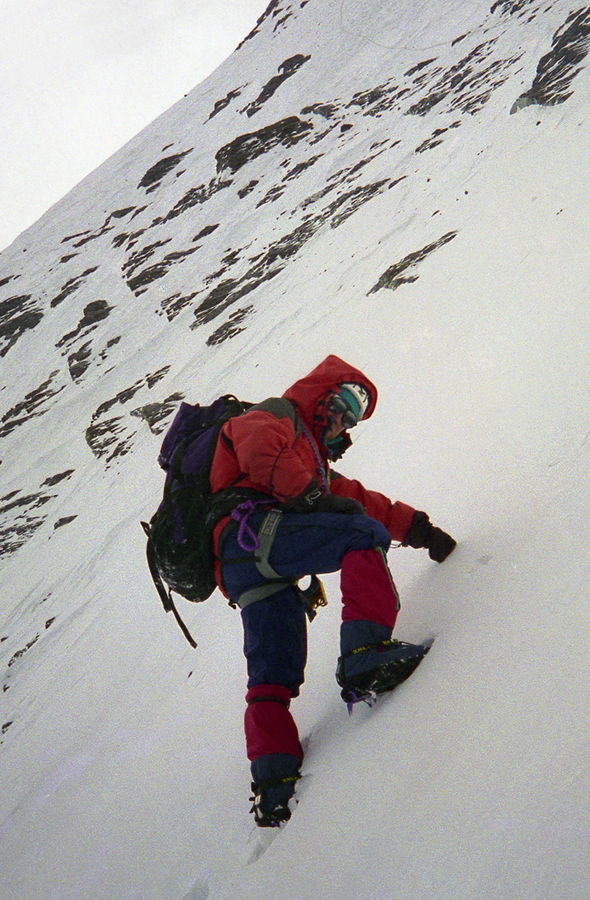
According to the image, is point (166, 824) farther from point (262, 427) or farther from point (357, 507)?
point (262, 427)

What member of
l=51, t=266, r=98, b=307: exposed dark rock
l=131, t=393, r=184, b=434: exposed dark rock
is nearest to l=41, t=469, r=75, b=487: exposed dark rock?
l=131, t=393, r=184, b=434: exposed dark rock

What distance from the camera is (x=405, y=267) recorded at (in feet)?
31.9

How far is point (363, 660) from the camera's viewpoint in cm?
186

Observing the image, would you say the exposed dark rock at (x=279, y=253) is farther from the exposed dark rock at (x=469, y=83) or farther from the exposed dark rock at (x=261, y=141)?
the exposed dark rock at (x=261, y=141)

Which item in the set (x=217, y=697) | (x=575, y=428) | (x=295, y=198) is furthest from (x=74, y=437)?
(x=575, y=428)

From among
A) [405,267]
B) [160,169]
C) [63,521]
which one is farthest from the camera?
[160,169]

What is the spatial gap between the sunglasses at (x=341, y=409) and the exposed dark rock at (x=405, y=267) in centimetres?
729

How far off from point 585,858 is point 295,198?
2428cm

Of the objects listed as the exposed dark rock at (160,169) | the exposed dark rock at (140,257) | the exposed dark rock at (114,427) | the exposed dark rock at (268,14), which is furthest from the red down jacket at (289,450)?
the exposed dark rock at (268,14)

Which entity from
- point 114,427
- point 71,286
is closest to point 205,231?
point 71,286

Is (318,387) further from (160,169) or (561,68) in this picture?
(160,169)

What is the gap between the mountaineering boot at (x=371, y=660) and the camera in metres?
1.83

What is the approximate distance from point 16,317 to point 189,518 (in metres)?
31.7

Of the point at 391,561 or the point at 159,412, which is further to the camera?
the point at 159,412
